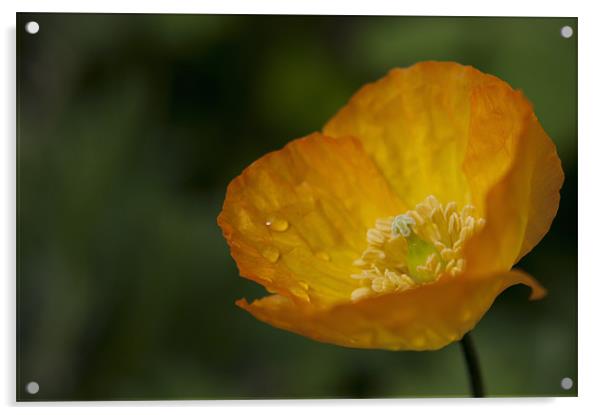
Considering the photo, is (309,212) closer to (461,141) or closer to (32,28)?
(461,141)

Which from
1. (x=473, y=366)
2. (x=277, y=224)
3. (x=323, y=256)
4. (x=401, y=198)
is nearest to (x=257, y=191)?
(x=277, y=224)

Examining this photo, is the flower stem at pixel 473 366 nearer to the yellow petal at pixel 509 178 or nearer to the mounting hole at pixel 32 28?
the yellow petal at pixel 509 178

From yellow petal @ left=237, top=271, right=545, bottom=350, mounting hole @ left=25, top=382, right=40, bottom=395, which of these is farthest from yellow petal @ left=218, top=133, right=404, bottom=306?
mounting hole @ left=25, top=382, right=40, bottom=395

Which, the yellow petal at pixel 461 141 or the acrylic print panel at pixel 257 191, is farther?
the acrylic print panel at pixel 257 191

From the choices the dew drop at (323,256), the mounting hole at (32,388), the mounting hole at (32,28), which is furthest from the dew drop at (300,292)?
the mounting hole at (32,28)

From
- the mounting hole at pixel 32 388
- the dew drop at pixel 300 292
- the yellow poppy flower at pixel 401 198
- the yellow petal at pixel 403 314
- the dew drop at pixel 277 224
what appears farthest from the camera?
the mounting hole at pixel 32 388

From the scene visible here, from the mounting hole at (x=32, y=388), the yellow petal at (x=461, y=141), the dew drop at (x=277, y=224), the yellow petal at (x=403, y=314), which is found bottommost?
the mounting hole at (x=32, y=388)

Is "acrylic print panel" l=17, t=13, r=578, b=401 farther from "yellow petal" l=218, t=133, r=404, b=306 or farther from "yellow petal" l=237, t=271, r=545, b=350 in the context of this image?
"yellow petal" l=237, t=271, r=545, b=350

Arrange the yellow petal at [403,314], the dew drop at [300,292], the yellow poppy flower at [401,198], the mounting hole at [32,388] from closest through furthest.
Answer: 1. the yellow petal at [403,314]
2. the yellow poppy flower at [401,198]
3. the dew drop at [300,292]
4. the mounting hole at [32,388]
